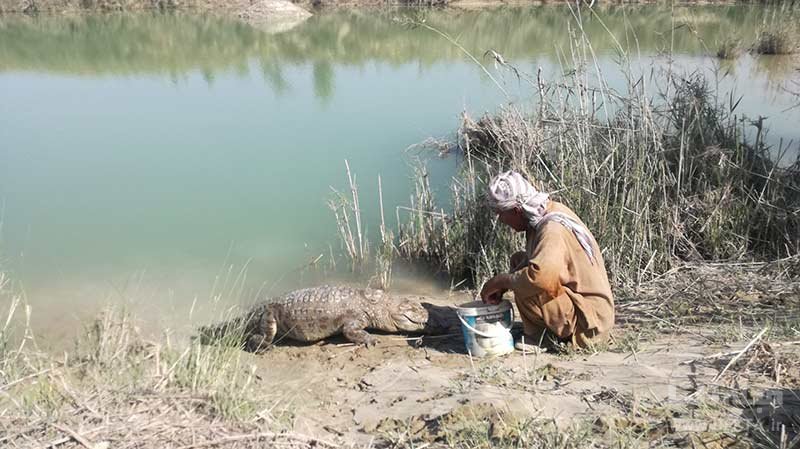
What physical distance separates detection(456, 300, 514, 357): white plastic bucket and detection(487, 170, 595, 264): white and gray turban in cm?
59

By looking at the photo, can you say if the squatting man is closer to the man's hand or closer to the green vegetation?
the man's hand

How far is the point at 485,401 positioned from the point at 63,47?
913 inches

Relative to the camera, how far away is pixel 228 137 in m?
10.8

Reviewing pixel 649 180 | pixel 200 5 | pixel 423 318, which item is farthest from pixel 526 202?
pixel 200 5

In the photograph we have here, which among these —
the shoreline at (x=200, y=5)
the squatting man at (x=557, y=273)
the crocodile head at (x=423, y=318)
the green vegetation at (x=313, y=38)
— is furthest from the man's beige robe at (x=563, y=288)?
the shoreline at (x=200, y=5)

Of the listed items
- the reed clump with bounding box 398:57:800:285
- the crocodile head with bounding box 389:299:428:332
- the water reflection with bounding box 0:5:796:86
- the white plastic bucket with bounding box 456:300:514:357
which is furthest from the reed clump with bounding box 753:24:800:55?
the white plastic bucket with bounding box 456:300:514:357

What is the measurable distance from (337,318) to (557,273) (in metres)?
1.79

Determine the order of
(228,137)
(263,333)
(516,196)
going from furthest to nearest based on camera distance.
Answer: (228,137) → (263,333) → (516,196)

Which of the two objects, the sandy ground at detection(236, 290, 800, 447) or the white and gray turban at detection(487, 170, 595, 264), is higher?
the white and gray turban at detection(487, 170, 595, 264)

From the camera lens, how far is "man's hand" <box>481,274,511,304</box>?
362 centimetres

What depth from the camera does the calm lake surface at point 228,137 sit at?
6.37 m

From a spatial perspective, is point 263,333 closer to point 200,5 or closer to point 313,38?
point 313,38

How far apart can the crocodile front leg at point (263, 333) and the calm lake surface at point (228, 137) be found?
501 mm

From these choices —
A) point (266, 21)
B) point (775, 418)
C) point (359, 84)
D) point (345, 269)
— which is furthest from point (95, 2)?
point (775, 418)
